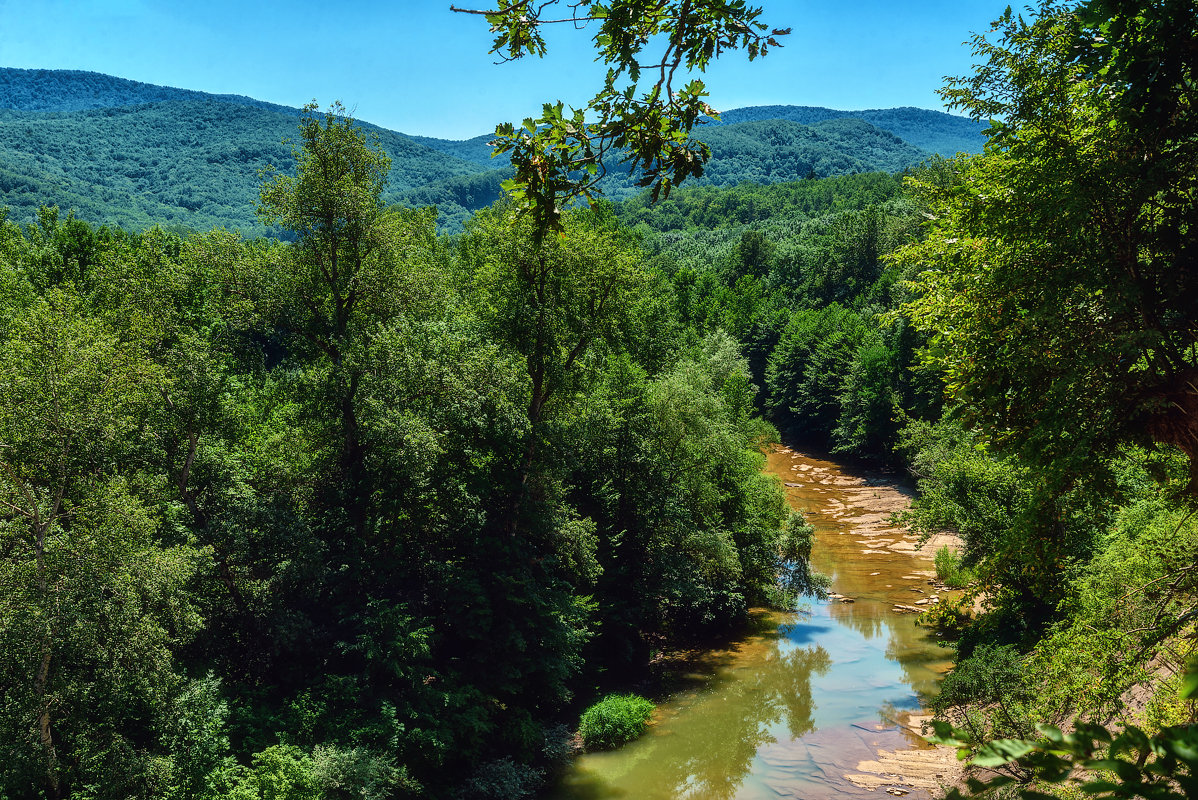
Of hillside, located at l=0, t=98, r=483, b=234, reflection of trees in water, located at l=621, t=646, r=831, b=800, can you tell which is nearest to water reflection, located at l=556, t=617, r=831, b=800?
reflection of trees in water, located at l=621, t=646, r=831, b=800

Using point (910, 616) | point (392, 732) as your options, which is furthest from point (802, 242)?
point (392, 732)

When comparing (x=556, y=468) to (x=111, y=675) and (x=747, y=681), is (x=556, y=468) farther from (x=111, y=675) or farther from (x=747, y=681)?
(x=111, y=675)

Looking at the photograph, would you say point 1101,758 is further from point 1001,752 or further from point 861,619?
point 861,619

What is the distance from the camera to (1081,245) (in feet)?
20.0

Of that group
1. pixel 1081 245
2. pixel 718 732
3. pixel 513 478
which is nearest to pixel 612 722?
pixel 718 732

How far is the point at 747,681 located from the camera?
20.7 metres

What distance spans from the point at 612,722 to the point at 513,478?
6.47 m

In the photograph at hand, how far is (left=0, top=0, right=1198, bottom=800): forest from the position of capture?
605 cm

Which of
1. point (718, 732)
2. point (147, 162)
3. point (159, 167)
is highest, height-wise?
point (147, 162)

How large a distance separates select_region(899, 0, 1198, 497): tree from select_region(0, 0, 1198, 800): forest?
0.04 m

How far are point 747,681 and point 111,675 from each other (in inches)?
619

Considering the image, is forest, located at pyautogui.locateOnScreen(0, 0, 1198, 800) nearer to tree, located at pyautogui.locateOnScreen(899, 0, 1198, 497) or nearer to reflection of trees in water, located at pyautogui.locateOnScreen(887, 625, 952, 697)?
tree, located at pyautogui.locateOnScreen(899, 0, 1198, 497)

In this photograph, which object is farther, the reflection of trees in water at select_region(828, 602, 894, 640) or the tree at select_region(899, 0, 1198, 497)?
the reflection of trees in water at select_region(828, 602, 894, 640)

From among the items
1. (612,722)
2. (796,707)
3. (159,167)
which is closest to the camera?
(612,722)
